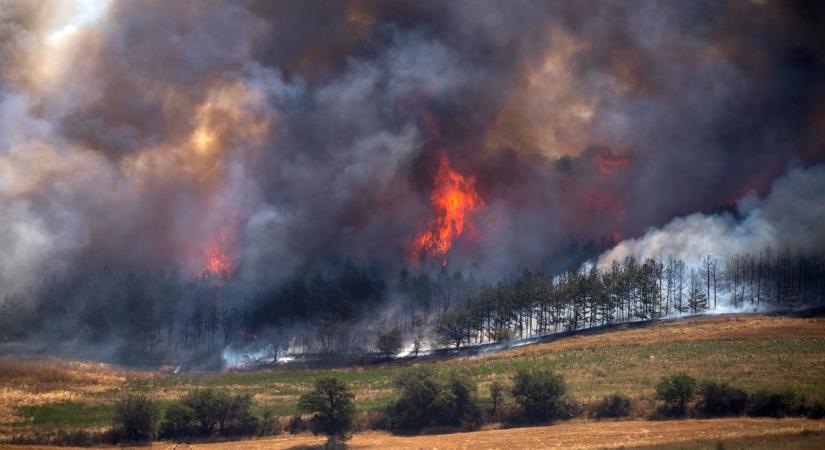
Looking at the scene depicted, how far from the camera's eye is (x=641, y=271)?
167250 millimetres

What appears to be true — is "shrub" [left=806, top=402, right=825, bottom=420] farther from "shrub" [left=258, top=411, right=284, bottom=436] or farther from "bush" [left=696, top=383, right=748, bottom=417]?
"shrub" [left=258, top=411, right=284, bottom=436]

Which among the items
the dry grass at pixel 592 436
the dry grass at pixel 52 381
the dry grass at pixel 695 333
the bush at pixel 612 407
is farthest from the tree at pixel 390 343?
the bush at pixel 612 407

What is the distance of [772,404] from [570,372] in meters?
34.4

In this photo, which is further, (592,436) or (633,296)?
(633,296)

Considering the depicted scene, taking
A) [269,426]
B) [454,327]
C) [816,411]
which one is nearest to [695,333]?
[454,327]

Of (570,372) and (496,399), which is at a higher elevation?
(570,372)

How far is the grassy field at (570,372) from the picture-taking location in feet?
270

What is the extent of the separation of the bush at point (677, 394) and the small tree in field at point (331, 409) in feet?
105

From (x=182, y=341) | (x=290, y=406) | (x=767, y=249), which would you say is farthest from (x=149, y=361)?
(x=767, y=249)

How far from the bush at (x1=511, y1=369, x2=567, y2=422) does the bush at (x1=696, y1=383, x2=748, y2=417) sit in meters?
13.8

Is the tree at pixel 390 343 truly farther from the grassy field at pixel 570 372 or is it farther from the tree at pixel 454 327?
the grassy field at pixel 570 372

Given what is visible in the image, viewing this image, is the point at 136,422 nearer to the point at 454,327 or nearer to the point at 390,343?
the point at 390,343

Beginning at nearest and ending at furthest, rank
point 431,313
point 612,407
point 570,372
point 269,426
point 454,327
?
point 612,407, point 269,426, point 570,372, point 454,327, point 431,313

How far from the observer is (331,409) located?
74125mm
